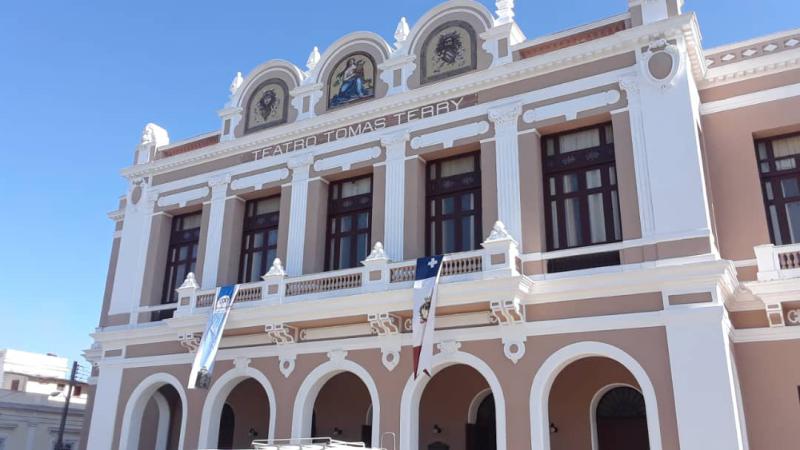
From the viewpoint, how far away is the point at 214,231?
2116 centimetres

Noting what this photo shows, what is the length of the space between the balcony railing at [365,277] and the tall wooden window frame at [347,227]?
1.58 meters

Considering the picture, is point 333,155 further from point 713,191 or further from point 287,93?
point 713,191

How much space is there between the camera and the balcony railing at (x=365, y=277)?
609 inches

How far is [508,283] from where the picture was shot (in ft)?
49.1

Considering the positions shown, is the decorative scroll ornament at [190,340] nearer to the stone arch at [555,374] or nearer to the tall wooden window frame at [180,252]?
the tall wooden window frame at [180,252]

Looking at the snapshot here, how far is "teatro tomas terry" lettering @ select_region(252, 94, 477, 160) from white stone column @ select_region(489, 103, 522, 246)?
1060 mm

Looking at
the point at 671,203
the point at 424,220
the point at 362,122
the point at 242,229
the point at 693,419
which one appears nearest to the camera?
the point at 693,419

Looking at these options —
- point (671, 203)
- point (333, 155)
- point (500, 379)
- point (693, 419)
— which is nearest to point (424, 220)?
point (333, 155)

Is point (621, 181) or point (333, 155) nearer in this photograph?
point (621, 181)

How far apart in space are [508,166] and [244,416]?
36.3 feet

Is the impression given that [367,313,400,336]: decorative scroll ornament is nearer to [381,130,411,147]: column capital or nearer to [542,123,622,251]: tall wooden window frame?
[542,123,622,251]: tall wooden window frame

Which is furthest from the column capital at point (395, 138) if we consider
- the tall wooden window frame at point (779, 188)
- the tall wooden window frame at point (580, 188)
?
the tall wooden window frame at point (779, 188)

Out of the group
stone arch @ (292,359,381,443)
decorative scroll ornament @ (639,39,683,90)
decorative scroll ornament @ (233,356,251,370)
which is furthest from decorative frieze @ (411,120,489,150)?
decorative scroll ornament @ (233,356,251,370)

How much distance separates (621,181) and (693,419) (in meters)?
5.21
